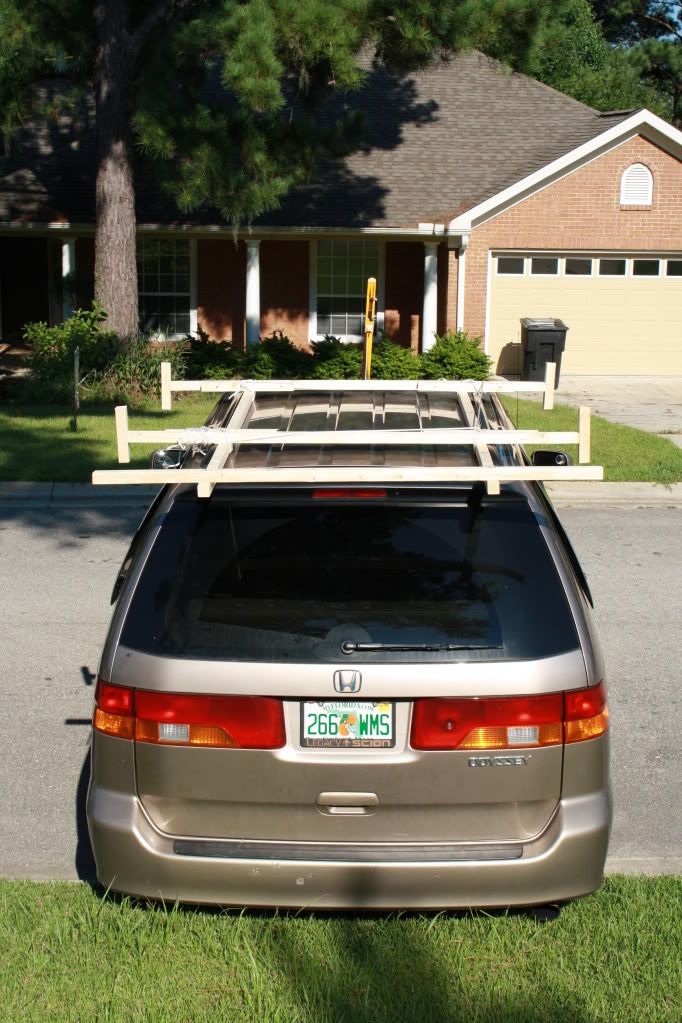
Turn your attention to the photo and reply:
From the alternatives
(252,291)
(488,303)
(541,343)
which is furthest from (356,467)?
(488,303)

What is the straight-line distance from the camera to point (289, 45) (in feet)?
56.0

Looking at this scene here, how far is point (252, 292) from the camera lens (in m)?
22.8

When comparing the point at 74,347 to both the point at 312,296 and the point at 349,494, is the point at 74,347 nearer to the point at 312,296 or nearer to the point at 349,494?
the point at 312,296

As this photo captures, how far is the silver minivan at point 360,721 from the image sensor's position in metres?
3.67

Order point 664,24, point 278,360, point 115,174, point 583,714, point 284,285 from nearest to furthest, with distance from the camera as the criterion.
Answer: point 583,714
point 115,174
point 278,360
point 284,285
point 664,24

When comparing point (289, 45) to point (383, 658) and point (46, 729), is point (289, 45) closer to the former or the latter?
point (46, 729)

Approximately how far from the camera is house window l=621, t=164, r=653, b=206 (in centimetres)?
2322

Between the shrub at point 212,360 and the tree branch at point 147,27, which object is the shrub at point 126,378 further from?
the tree branch at point 147,27

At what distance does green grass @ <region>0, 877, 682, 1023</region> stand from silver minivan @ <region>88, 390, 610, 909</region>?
229 mm

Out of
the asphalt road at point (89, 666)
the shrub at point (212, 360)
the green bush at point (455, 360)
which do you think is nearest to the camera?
the asphalt road at point (89, 666)

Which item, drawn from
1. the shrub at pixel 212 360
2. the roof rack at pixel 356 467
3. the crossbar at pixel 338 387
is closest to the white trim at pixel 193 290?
the shrub at pixel 212 360

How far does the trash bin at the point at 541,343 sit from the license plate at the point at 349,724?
732 inches

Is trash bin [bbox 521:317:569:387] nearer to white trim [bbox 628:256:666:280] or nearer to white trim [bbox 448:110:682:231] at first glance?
white trim [bbox 448:110:682:231]

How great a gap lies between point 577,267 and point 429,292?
10.1 feet
